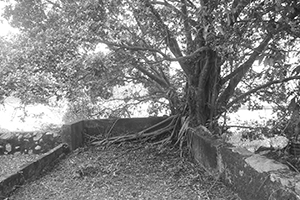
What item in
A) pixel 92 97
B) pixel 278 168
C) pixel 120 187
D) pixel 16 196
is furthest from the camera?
pixel 92 97

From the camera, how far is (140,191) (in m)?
3.34

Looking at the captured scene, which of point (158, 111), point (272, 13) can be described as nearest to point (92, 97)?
point (158, 111)

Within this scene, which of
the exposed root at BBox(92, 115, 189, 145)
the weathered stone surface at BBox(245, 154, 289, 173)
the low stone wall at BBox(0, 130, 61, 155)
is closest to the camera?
the weathered stone surface at BBox(245, 154, 289, 173)

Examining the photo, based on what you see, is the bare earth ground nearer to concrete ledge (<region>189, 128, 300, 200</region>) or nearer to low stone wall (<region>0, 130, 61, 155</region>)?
concrete ledge (<region>189, 128, 300, 200</region>)

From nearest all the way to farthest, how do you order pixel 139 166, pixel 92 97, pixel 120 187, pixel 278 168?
pixel 278 168 < pixel 120 187 < pixel 139 166 < pixel 92 97

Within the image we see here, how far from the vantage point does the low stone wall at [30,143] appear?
202 inches

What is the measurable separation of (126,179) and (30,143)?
7.87 feet

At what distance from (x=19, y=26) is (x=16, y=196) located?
3543 millimetres

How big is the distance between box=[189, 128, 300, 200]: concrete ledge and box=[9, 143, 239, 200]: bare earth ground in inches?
5.9

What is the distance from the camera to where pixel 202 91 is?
15.0 ft

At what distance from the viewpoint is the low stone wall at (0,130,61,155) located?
5.13 m

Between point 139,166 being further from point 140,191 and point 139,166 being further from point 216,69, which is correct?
point 216,69

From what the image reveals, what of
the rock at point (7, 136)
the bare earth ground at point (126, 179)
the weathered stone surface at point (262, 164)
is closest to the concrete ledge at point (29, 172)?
the bare earth ground at point (126, 179)

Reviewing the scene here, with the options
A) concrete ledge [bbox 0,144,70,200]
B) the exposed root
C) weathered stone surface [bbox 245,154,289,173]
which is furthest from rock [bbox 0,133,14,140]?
weathered stone surface [bbox 245,154,289,173]
